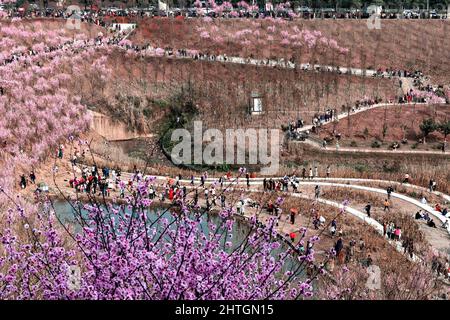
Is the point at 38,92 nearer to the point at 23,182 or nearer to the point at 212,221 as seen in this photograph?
the point at 23,182

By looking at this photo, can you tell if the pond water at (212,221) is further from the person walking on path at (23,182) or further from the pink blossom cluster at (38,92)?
the pink blossom cluster at (38,92)

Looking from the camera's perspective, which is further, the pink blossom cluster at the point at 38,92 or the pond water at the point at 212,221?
the pink blossom cluster at the point at 38,92

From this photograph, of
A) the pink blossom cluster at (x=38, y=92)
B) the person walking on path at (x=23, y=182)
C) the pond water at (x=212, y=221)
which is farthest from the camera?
the pink blossom cluster at (x=38, y=92)

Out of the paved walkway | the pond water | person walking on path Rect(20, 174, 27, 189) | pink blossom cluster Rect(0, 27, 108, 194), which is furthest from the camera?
pink blossom cluster Rect(0, 27, 108, 194)

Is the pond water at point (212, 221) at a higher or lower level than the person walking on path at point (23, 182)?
lower

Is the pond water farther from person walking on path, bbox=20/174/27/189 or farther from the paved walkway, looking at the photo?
the paved walkway

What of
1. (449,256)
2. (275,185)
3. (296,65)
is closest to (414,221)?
(449,256)

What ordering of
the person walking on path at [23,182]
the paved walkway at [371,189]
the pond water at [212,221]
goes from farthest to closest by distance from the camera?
the person walking on path at [23,182]
the paved walkway at [371,189]
the pond water at [212,221]

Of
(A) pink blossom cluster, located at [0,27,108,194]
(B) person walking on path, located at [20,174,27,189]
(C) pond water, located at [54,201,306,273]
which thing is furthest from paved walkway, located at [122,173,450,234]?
(A) pink blossom cluster, located at [0,27,108,194]

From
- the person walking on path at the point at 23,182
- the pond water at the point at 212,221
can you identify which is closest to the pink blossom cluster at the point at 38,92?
the person walking on path at the point at 23,182

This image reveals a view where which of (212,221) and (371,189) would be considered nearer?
(212,221)

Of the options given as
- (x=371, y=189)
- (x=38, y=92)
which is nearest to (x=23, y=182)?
(x=38, y=92)
